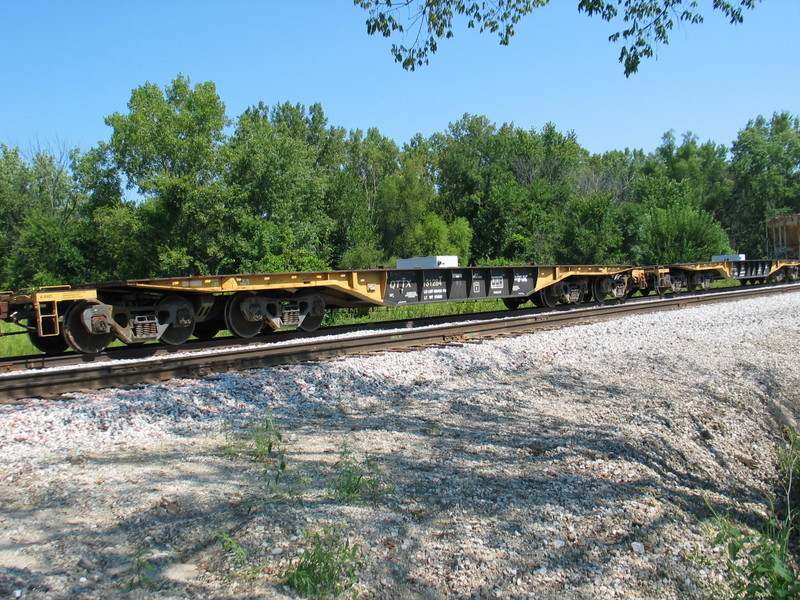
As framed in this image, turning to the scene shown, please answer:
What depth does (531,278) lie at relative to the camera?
15.7m

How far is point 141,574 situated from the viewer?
8.71 feet

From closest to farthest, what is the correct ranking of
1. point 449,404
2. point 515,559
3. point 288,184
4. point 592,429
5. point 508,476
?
1. point 515,559
2. point 508,476
3. point 592,429
4. point 449,404
5. point 288,184

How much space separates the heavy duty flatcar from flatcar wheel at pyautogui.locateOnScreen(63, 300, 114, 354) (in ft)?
0.04

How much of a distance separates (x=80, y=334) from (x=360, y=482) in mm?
→ 6808

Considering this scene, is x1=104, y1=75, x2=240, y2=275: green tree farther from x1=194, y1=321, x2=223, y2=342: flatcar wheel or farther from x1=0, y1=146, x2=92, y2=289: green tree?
x1=194, y1=321, x2=223, y2=342: flatcar wheel

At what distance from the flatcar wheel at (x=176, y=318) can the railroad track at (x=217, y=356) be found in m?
0.28

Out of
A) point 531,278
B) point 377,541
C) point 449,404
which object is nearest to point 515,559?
point 377,541

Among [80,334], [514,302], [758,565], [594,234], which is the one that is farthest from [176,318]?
[594,234]

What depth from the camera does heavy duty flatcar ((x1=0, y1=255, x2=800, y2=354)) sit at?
8.57 meters

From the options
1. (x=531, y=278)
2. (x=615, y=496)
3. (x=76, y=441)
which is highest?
(x=531, y=278)

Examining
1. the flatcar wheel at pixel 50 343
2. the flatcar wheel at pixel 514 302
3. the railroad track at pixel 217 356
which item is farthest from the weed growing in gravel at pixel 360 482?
the flatcar wheel at pixel 514 302

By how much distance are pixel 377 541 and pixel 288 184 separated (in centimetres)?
3714

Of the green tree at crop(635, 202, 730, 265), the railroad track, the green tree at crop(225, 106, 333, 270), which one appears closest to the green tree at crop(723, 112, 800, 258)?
the green tree at crop(635, 202, 730, 265)

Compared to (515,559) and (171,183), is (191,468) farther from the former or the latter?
(171,183)
